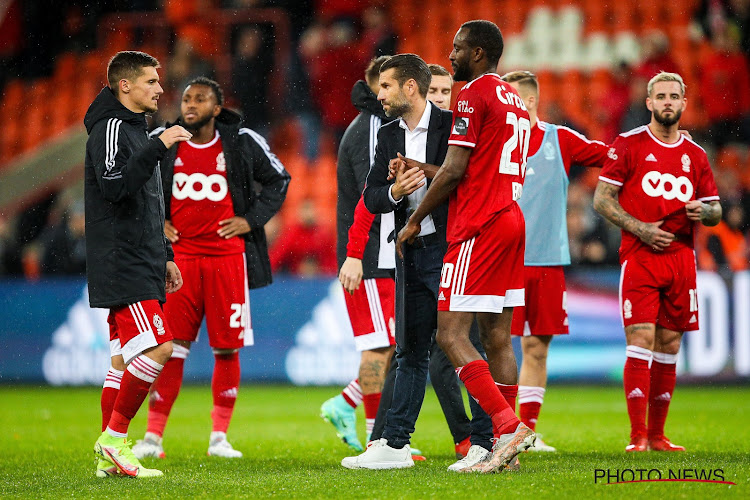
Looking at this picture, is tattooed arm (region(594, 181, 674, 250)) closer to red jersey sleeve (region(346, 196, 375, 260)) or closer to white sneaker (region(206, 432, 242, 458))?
red jersey sleeve (region(346, 196, 375, 260))

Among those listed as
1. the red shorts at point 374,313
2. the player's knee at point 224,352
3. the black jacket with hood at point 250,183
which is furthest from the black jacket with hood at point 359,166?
the player's knee at point 224,352

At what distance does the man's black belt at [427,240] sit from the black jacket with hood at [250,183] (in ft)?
6.43

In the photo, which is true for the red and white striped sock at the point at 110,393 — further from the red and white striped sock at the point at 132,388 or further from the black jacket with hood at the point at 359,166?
the black jacket with hood at the point at 359,166

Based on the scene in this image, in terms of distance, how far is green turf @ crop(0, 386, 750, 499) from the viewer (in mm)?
4742

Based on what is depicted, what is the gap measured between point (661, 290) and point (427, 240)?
2016 mm

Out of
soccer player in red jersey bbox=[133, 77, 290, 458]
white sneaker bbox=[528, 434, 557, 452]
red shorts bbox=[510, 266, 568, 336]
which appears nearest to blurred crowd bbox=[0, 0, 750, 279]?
red shorts bbox=[510, 266, 568, 336]

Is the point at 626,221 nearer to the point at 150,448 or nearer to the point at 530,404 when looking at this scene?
the point at 530,404

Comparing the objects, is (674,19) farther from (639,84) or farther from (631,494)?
(631,494)

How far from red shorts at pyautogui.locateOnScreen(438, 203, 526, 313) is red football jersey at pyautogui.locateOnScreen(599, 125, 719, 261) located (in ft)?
5.90

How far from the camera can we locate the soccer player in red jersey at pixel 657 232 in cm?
664

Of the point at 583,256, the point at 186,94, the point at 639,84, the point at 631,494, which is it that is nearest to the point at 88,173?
the point at 186,94

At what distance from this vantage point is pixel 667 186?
265 inches

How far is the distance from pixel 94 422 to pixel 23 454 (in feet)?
8.63

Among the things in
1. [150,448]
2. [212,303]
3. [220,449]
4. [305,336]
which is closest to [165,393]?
[150,448]
